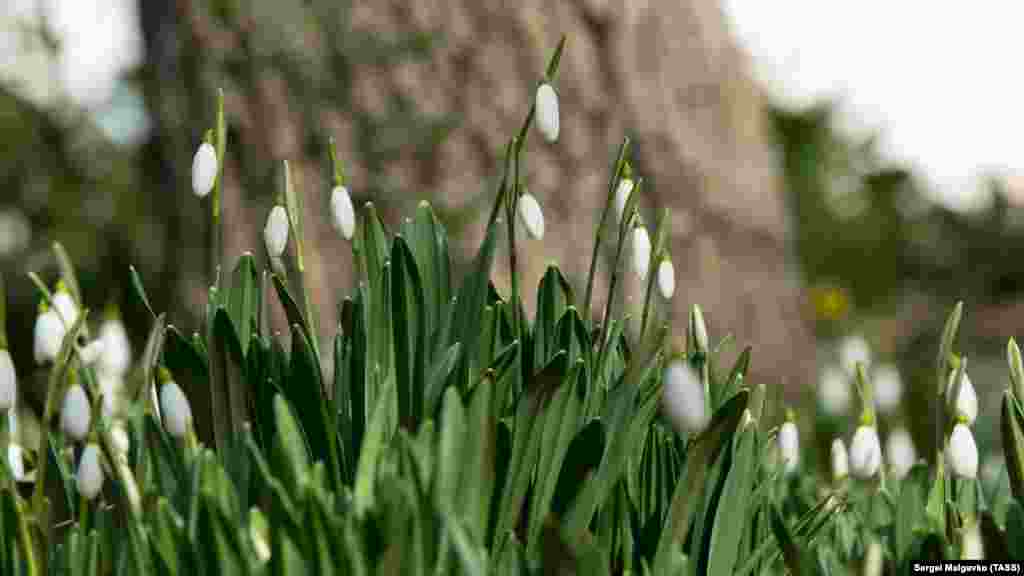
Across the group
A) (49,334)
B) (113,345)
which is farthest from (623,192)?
(113,345)

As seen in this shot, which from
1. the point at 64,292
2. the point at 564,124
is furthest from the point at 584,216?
the point at 64,292

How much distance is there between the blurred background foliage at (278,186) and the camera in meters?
3.96

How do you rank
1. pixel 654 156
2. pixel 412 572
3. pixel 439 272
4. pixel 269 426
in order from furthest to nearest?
pixel 654 156
pixel 439 272
pixel 269 426
pixel 412 572

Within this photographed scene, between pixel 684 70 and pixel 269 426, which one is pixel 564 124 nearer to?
pixel 684 70

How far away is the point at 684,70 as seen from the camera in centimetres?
445

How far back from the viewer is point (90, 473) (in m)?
1.26

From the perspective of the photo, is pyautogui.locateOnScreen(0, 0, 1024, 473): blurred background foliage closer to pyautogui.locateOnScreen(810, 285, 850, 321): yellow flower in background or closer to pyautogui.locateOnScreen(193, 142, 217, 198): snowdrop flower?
pyautogui.locateOnScreen(810, 285, 850, 321): yellow flower in background

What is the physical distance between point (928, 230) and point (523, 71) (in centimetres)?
524

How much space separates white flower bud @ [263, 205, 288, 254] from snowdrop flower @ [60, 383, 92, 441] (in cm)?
29

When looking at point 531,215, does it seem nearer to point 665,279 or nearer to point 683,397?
point 665,279

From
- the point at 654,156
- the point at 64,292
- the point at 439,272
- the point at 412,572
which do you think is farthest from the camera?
the point at 654,156

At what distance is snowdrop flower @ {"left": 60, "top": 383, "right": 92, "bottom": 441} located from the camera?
4.46ft

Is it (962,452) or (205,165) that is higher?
(205,165)

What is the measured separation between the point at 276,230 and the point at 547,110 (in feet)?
1.20
